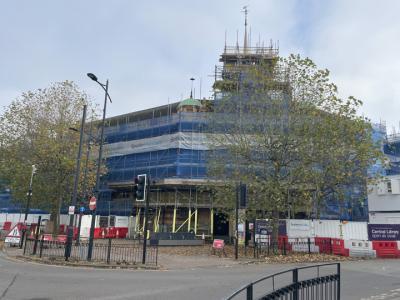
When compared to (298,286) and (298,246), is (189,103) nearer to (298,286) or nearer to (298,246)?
(298,246)

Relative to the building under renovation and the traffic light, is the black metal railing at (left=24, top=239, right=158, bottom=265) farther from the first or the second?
the building under renovation

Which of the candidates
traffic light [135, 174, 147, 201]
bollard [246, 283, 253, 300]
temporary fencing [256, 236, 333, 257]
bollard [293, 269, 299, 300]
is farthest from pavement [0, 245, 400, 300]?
temporary fencing [256, 236, 333, 257]

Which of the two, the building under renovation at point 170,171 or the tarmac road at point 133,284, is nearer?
the tarmac road at point 133,284

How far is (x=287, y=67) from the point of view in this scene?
1008 inches

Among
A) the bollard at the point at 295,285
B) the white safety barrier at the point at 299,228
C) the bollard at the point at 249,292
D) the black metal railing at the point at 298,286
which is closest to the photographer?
the bollard at the point at 249,292

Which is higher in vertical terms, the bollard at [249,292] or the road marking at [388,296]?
the bollard at [249,292]

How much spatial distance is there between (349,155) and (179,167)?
19651mm

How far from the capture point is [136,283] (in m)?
12.1

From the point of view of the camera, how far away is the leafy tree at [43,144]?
34.9m

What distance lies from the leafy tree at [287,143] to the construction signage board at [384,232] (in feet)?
8.98

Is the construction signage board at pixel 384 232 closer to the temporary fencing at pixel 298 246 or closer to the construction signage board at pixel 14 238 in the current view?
the temporary fencing at pixel 298 246

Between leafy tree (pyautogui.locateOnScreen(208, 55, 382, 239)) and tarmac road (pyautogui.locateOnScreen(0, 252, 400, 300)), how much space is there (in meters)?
8.42

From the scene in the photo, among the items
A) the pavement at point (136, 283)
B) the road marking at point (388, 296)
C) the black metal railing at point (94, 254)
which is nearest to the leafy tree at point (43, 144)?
the black metal railing at point (94, 254)

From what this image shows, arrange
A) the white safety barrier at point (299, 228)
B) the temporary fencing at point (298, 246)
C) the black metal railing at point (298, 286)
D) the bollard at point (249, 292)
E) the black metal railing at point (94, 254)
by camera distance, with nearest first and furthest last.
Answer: the bollard at point (249, 292)
the black metal railing at point (298, 286)
the black metal railing at point (94, 254)
the temporary fencing at point (298, 246)
the white safety barrier at point (299, 228)
